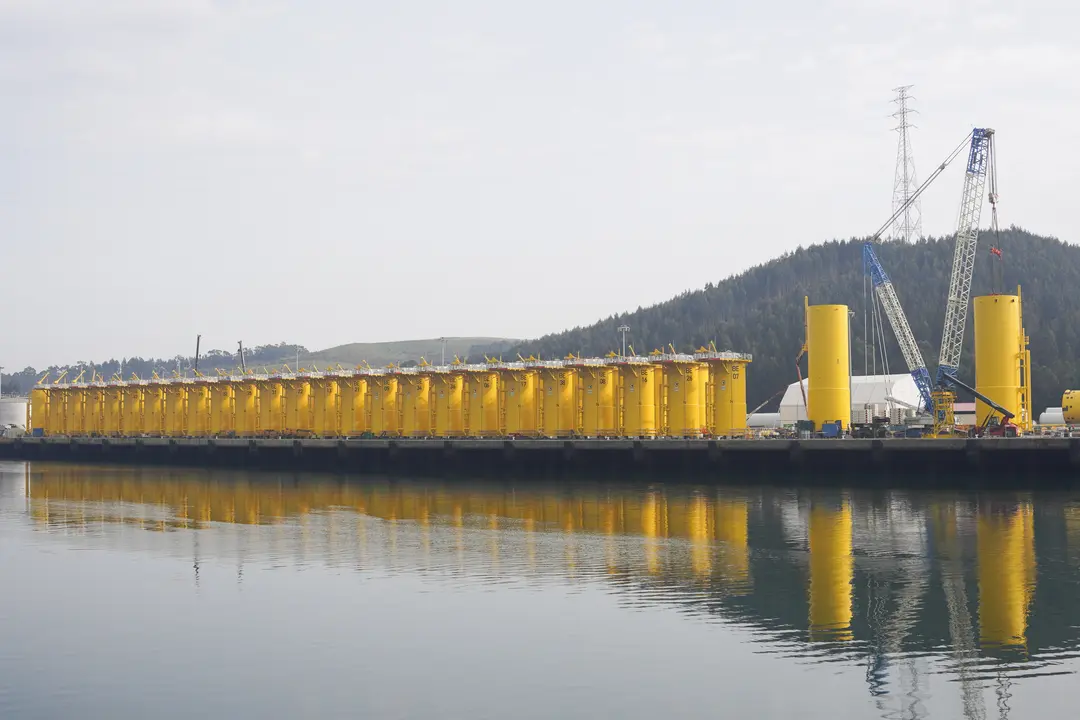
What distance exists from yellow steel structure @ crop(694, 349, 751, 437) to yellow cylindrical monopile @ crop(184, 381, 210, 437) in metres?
57.8

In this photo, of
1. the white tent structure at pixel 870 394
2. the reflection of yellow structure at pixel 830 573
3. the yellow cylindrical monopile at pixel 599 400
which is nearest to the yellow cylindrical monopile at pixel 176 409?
the yellow cylindrical monopile at pixel 599 400

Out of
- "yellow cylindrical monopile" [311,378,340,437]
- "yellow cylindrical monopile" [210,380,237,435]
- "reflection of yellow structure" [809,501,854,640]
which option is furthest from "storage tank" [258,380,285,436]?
"reflection of yellow structure" [809,501,854,640]

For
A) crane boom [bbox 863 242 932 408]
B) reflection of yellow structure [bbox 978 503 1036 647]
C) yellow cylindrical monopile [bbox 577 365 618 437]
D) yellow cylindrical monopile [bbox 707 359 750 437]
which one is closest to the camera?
reflection of yellow structure [bbox 978 503 1036 647]

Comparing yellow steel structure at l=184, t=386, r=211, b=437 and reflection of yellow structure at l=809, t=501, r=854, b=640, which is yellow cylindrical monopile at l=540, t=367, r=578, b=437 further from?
yellow steel structure at l=184, t=386, r=211, b=437

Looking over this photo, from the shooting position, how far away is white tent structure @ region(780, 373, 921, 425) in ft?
358

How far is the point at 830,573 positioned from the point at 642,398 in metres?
47.8

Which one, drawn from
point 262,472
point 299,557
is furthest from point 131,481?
point 299,557

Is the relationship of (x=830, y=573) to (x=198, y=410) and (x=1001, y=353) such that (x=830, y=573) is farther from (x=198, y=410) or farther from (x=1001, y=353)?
(x=198, y=410)

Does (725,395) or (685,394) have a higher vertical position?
(685,394)

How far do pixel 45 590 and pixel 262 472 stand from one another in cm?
6215

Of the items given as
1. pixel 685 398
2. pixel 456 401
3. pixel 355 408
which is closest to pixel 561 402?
pixel 685 398

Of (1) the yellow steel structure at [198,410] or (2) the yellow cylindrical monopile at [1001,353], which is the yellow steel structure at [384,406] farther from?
(2) the yellow cylindrical monopile at [1001,353]

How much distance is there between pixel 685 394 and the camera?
84438 millimetres

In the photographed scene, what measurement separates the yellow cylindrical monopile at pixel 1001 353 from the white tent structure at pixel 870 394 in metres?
29.0
